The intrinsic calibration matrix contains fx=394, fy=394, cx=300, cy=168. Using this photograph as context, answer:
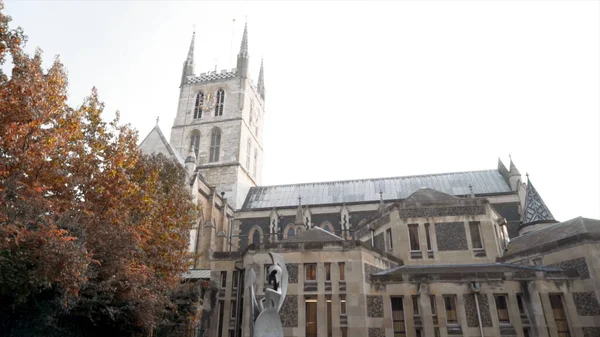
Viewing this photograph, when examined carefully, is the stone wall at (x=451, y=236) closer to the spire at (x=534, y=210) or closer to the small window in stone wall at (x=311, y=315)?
the small window in stone wall at (x=311, y=315)

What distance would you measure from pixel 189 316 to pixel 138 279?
24.9 feet

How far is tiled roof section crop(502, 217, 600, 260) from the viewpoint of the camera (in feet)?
69.2

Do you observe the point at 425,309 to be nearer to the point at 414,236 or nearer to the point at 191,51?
the point at 414,236

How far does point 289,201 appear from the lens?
45.2 metres

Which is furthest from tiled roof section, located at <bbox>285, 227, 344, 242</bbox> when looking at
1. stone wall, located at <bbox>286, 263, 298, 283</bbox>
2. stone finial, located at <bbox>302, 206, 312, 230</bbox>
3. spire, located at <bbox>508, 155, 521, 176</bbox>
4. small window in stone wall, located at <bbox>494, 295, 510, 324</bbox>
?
spire, located at <bbox>508, 155, 521, 176</bbox>

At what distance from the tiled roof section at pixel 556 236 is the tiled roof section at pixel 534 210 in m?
5.70

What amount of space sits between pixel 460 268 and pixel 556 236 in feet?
20.4

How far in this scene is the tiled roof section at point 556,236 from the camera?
21.1m

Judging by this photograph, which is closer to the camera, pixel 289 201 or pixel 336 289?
pixel 336 289

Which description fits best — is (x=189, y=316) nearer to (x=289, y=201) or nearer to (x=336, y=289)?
(x=336, y=289)

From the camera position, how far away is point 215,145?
163ft

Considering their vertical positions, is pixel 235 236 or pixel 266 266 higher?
pixel 235 236

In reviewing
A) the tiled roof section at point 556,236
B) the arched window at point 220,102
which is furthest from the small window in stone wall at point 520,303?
the arched window at point 220,102

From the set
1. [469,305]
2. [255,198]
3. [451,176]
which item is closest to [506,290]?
[469,305]
